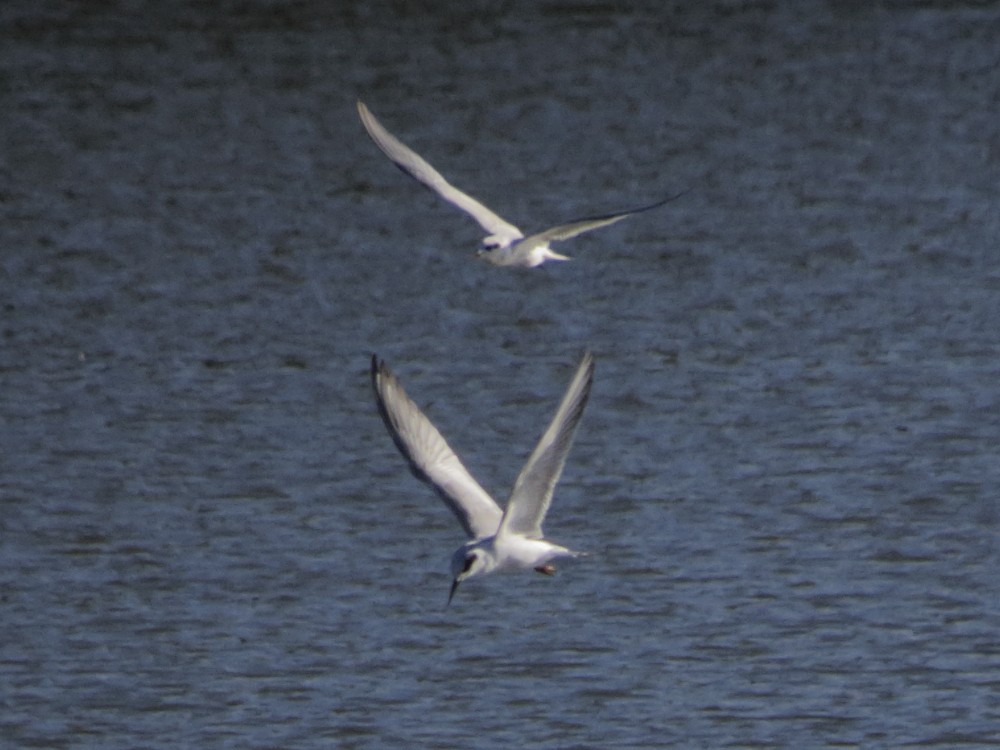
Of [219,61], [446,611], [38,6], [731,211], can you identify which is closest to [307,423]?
[446,611]

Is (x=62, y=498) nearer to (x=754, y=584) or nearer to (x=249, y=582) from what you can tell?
(x=249, y=582)

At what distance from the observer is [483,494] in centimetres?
1006

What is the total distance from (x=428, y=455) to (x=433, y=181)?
2.93 metres

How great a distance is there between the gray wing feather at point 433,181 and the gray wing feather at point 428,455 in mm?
2342

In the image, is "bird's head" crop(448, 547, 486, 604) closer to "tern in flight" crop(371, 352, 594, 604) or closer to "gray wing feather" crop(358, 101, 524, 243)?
"tern in flight" crop(371, 352, 594, 604)

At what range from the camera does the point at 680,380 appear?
49.5 feet

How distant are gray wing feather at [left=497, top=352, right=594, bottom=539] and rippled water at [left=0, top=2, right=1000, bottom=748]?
1591 millimetres

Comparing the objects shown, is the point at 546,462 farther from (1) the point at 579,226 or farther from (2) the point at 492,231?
(2) the point at 492,231

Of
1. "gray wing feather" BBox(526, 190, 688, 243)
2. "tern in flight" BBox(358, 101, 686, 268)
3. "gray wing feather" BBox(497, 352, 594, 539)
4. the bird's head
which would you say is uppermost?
"tern in flight" BBox(358, 101, 686, 268)

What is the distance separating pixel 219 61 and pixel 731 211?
801cm

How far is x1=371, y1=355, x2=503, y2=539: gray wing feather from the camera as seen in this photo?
9.95m

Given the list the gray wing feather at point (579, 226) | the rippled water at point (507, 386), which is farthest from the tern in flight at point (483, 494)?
the rippled water at point (507, 386)

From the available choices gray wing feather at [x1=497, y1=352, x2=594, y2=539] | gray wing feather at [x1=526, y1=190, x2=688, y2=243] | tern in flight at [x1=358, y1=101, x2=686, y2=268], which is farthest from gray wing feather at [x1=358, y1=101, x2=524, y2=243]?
gray wing feather at [x1=497, y1=352, x2=594, y2=539]

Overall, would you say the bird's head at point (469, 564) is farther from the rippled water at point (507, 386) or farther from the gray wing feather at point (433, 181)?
the gray wing feather at point (433, 181)
